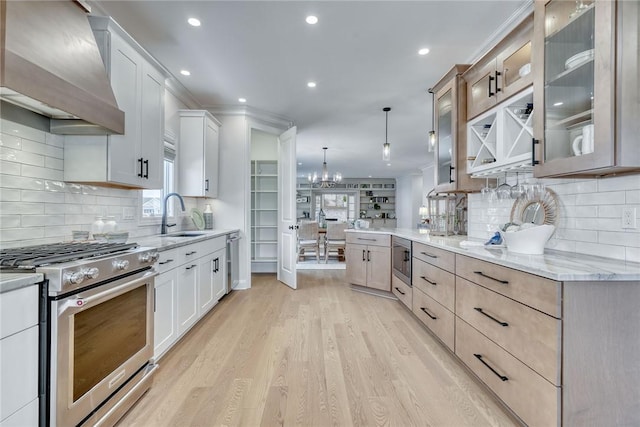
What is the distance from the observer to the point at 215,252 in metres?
3.44

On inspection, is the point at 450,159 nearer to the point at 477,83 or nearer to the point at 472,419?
the point at 477,83

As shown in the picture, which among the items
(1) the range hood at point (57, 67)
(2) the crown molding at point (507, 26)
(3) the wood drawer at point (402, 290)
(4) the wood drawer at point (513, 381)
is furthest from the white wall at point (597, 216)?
(1) the range hood at point (57, 67)

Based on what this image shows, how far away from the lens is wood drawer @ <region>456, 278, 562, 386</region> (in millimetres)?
1301

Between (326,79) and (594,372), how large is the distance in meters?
3.42

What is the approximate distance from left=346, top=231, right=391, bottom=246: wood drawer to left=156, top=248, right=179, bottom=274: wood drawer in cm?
249

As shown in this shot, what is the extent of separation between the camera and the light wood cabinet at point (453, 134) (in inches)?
109

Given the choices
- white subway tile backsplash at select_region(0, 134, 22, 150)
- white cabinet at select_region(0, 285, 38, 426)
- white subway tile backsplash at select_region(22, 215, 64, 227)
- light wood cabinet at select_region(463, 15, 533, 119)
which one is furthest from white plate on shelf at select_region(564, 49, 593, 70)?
white subway tile backsplash at select_region(22, 215, 64, 227)

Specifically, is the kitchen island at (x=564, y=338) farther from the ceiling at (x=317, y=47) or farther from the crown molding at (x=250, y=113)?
the crown molding at (x=250, y=113)

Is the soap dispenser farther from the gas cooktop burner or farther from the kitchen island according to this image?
the kitchen island

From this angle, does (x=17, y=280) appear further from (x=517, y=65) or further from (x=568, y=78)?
(x=517, y=65)

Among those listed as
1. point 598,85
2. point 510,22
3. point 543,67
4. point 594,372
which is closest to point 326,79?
point 510,22

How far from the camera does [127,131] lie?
86.4 inches

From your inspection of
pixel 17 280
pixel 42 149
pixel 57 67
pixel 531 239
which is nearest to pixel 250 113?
pixel 42 149

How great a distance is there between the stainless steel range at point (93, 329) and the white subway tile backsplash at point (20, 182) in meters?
0.41
